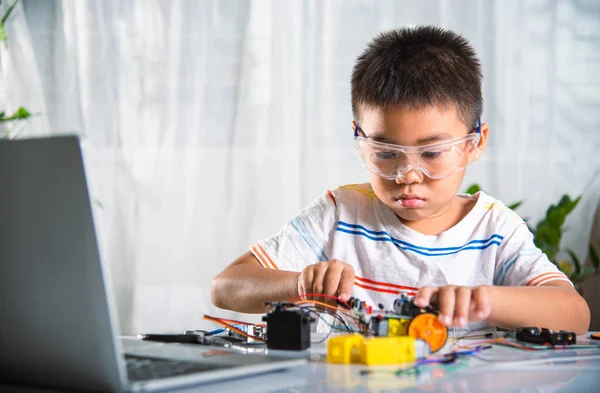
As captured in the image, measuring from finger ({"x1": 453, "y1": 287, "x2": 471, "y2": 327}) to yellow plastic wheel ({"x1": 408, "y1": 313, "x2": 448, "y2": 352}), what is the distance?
36 millimetres

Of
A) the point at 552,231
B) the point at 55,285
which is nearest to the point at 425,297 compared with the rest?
the point at 55,285

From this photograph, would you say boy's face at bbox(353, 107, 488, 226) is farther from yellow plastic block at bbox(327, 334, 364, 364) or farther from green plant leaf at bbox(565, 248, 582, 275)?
green plant leaf at bbox(565, 248, 582, 275)

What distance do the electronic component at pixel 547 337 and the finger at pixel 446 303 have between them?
17cm

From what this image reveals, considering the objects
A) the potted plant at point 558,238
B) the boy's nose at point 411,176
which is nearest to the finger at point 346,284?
the boy's nose at point 411,176

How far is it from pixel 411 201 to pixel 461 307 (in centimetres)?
47

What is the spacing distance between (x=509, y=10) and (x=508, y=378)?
270 cm

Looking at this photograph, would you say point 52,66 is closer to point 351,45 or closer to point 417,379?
point 351,45

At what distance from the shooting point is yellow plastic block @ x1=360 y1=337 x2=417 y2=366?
0.82m

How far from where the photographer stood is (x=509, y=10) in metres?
3.16

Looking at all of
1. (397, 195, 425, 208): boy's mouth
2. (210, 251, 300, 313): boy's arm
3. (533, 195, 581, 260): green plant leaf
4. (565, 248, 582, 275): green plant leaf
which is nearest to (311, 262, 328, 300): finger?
(210, 251, 300, 313): boy's arm

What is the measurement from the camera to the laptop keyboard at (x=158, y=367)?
Result: 677 millimetres

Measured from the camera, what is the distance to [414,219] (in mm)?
1543

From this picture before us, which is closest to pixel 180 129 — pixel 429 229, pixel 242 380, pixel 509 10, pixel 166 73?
pixel 166 73

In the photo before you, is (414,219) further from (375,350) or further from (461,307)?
(375,350)
